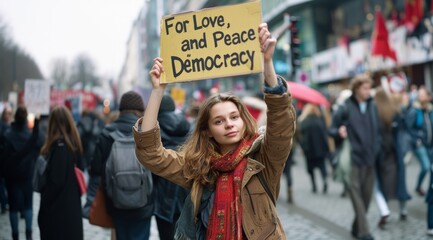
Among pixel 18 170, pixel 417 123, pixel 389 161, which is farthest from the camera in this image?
pixel 417 123

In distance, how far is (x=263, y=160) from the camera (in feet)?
9.66

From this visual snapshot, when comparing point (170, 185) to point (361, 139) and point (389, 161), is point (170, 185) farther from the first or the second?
point (389, 161)

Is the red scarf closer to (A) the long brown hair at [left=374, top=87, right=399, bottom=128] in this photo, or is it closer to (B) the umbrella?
(A) the long brown hair at [left=374, top=87, right=399, bottom=128]

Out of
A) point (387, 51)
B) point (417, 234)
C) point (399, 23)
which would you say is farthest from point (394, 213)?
point (399, 23)

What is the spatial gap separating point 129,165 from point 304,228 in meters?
3.41

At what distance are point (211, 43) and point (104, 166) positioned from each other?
91.5 inches

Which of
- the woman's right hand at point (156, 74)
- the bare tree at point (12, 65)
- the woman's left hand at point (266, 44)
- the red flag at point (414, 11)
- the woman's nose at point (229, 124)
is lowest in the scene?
the woman's nose at point (229, 124)

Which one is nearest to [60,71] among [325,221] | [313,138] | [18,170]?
[313,138]

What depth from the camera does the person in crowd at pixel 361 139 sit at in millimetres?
6664

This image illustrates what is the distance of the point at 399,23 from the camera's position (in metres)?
25.4

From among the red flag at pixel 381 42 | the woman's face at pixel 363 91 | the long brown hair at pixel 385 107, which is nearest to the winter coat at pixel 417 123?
the long brown hair at pixel 385 107

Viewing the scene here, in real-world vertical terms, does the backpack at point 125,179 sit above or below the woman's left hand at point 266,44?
below

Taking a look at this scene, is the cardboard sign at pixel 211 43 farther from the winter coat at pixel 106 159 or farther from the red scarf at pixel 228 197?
the winter coat at pixel 106 159

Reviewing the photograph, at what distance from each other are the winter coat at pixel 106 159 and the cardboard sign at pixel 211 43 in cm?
198
